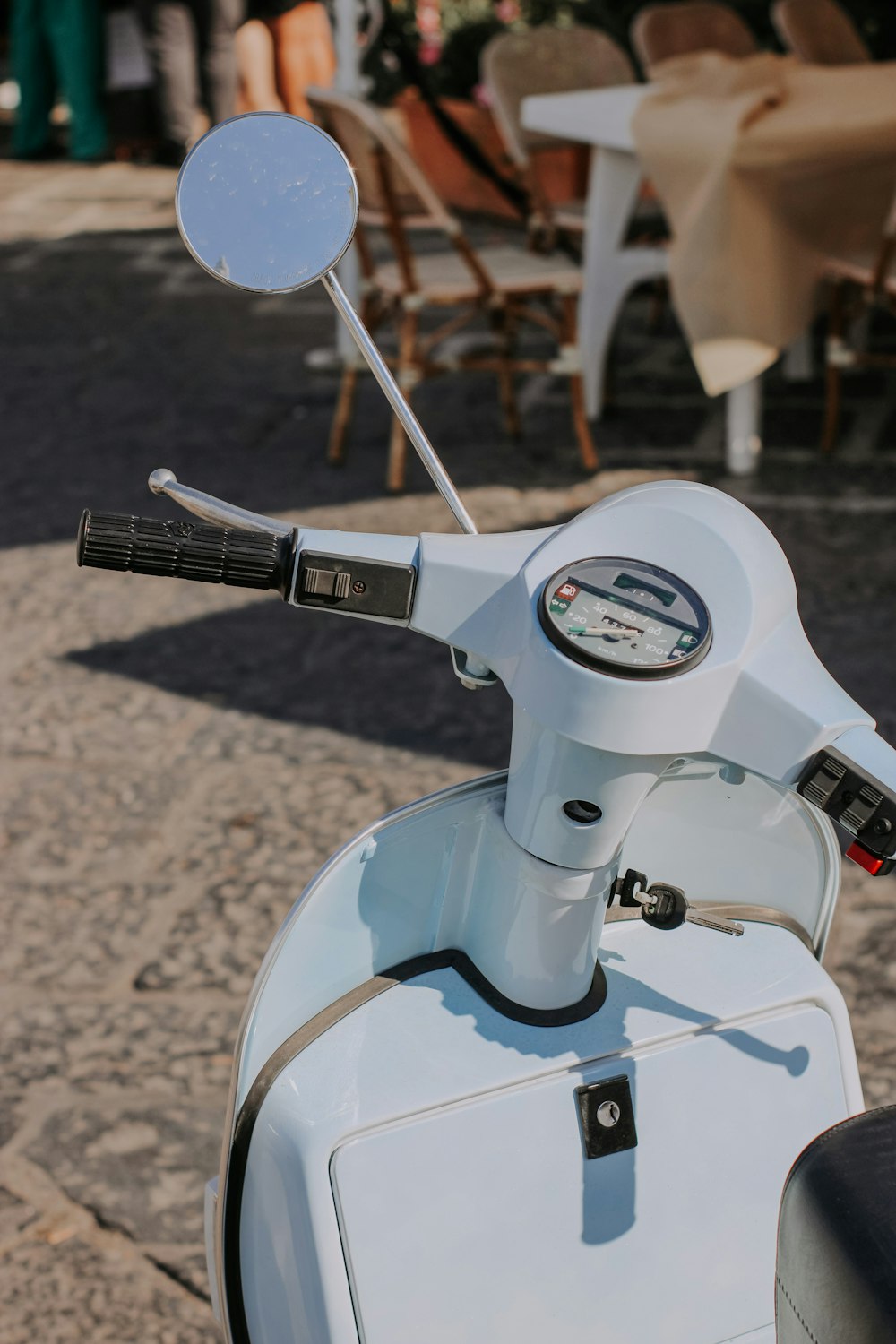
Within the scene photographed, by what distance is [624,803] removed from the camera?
1005mm

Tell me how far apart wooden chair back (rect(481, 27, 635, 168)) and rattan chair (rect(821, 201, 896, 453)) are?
4.88 ft

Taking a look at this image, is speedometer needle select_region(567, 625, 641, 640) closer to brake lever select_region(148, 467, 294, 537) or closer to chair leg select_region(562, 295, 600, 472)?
brake lever select_region(148, 467, 294, 537)

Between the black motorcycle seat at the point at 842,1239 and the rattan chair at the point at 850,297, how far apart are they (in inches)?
145

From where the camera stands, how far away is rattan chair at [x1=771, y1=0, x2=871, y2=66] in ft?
21.2

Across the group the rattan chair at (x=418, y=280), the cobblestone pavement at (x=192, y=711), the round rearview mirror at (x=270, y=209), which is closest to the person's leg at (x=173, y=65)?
the cobblestone pavement at (x=192, y=711)

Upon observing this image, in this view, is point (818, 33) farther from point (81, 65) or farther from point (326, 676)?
point (81, 65)

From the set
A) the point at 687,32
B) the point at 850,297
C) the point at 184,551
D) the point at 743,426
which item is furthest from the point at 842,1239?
the point at 687,32

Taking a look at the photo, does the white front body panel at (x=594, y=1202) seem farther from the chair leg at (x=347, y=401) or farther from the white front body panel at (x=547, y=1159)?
the chair leg at (x=347, y=401)

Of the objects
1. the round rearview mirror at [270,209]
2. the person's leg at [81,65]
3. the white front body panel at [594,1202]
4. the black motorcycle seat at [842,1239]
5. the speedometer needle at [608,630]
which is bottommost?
the person's leg at [81,65]

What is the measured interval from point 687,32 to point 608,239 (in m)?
2.28

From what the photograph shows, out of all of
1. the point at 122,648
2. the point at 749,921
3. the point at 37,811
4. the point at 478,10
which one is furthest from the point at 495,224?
the point at 749,921

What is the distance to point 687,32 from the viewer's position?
652 centimetres

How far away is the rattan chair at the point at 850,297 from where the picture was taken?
169 inches

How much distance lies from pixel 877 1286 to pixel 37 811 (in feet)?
7.70
